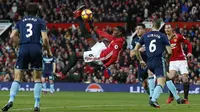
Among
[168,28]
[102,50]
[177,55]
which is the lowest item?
[177,55]

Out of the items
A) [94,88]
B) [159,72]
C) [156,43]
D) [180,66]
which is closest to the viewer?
[159,72]

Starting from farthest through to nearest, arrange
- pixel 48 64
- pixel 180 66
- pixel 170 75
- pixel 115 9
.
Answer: pixel 115 9
pixel 48 64
pixel 180 66
pixel 170 75

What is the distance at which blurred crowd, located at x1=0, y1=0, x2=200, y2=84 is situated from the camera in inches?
1384

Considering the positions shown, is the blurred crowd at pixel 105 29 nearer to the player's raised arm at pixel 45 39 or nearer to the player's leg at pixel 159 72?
the player's leg at pixel 159 72

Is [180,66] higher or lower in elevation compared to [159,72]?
higher

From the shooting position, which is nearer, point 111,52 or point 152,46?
point 152,46

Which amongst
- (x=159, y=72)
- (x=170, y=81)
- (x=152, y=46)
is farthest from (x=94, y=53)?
(x=159, y=72)

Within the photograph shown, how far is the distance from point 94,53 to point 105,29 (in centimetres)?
1881

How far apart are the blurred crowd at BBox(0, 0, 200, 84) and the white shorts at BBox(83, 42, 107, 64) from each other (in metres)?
11.9

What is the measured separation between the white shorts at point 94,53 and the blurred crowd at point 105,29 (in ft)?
39.0

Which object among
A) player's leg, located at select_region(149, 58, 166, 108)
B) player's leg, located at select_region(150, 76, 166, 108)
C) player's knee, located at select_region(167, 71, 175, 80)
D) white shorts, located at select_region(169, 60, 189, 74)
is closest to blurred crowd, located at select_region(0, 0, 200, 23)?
white shorts, located at select_region(169, 60, 189, 74)

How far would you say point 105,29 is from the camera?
39.6 metres

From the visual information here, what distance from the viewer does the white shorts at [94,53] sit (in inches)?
816

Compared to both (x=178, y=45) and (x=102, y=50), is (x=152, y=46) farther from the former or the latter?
(x=178, y=45)
